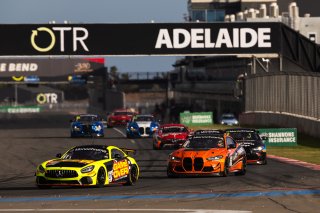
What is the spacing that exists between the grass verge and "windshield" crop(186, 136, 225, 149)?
266 inches

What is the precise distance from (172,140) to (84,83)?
8597cm

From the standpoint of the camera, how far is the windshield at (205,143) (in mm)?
25547

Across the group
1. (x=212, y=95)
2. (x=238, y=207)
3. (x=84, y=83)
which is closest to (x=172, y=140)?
(x=238, y=207)

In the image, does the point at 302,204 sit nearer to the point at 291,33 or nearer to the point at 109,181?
the point at 109,181

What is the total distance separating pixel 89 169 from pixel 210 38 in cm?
3651

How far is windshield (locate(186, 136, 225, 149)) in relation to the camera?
25.5 m

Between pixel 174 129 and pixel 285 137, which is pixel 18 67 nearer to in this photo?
pixel 285 137

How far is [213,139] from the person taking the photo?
84.8 ft

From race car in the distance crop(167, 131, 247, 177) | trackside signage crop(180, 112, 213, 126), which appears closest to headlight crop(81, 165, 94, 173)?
race car in the distance crop(167, 131, 247, 177)

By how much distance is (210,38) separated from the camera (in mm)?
57656

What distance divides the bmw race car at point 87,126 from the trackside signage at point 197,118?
18632 millimetres

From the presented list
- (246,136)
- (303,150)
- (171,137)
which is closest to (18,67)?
(171,137)

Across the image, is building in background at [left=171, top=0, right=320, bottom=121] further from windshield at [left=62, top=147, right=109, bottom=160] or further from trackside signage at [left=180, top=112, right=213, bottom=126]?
windshield at [left=62, top=147, right=109, bottom=160]

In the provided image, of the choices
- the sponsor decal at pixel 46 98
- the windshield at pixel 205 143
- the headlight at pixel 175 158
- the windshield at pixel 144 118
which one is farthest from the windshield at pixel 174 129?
the sponsor decal at pixel 46 98
